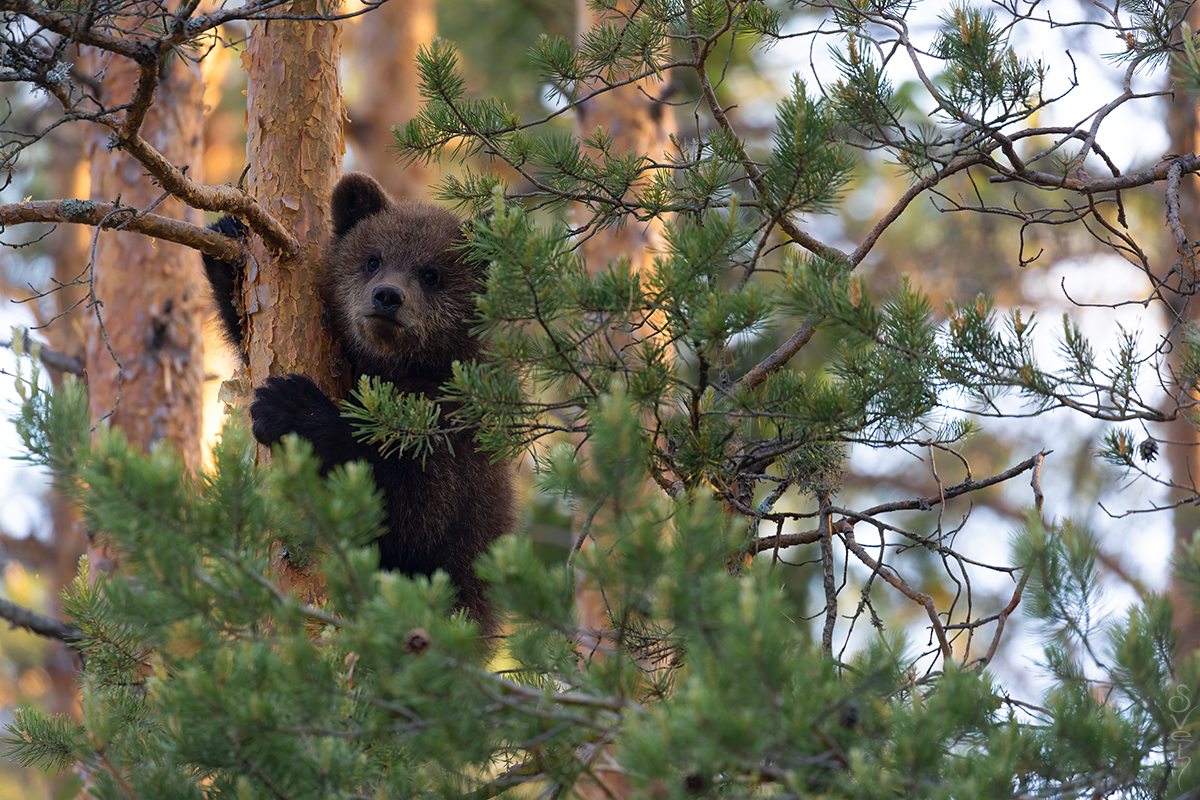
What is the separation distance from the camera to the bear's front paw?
3941mm

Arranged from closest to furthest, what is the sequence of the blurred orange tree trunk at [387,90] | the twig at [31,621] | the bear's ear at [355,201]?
the bear's ear at [355,201] < the twig at [31,621] < the blurred orange tree trunk at [387,90]

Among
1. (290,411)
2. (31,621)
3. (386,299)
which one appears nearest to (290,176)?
(386,299)

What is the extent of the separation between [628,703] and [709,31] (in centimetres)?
239

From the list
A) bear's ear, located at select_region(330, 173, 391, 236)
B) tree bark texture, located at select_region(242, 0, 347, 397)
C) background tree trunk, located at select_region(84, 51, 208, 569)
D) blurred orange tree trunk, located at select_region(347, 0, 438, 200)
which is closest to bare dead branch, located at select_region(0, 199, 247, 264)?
tree bark texture, located at select_region(242, 0, 347, 397)

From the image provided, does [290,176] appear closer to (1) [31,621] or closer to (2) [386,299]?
(2) [386,299]

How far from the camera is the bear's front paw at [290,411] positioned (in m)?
3.94

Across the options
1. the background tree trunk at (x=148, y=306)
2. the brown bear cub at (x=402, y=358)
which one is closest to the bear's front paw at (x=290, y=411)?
the brown bear cub at (x=402, y=358)

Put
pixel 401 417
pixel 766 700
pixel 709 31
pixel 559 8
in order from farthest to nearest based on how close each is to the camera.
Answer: pixel 559 8
pixel 709 31
pixel 401 417
pixel 766 700

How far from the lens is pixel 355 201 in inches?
201

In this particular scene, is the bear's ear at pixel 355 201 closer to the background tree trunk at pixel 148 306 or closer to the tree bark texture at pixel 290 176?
the tree bark texture at pixel 290 176

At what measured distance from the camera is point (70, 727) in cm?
315

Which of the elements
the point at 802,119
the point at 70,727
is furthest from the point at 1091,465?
the point at 70,727

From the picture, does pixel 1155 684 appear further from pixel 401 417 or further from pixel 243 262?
pixel 243 262

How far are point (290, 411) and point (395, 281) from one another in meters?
1.17
